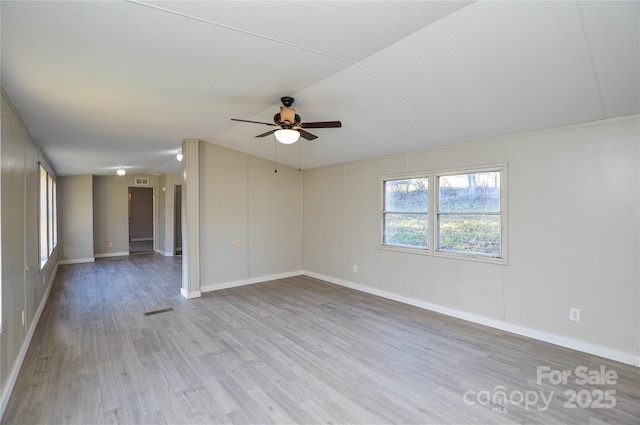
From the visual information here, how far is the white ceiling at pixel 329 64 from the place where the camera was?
5.93ft

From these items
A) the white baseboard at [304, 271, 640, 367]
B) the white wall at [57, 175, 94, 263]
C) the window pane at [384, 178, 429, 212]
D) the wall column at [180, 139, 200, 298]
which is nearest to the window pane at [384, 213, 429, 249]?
the window pane at [384, 178, 429, 212]

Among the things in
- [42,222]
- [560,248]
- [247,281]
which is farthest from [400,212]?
[42,222]

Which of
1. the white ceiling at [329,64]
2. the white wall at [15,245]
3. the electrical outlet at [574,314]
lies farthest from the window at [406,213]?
the white wall at [15,245]

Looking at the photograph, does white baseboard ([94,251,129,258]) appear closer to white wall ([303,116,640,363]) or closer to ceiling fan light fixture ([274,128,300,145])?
ceiling fan light fixture ([274,128,300,145])

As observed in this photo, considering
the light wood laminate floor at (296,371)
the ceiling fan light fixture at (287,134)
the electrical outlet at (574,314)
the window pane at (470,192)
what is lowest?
the light wood laminate floor at (296,371)

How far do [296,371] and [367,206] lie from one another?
3180 mm

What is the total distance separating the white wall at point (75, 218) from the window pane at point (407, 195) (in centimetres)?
823

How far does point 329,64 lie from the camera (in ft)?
8.34

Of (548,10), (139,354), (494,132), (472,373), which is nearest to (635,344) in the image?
(472,373)

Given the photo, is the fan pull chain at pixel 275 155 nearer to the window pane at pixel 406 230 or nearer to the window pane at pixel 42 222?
the window pane at pixel 406 230

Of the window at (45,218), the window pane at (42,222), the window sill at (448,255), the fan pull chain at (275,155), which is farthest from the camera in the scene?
the fan pull chain at (275,155)

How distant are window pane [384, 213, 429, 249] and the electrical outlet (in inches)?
69.6

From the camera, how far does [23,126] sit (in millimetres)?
3359

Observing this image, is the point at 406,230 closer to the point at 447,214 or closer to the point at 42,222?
the point at 447,214
